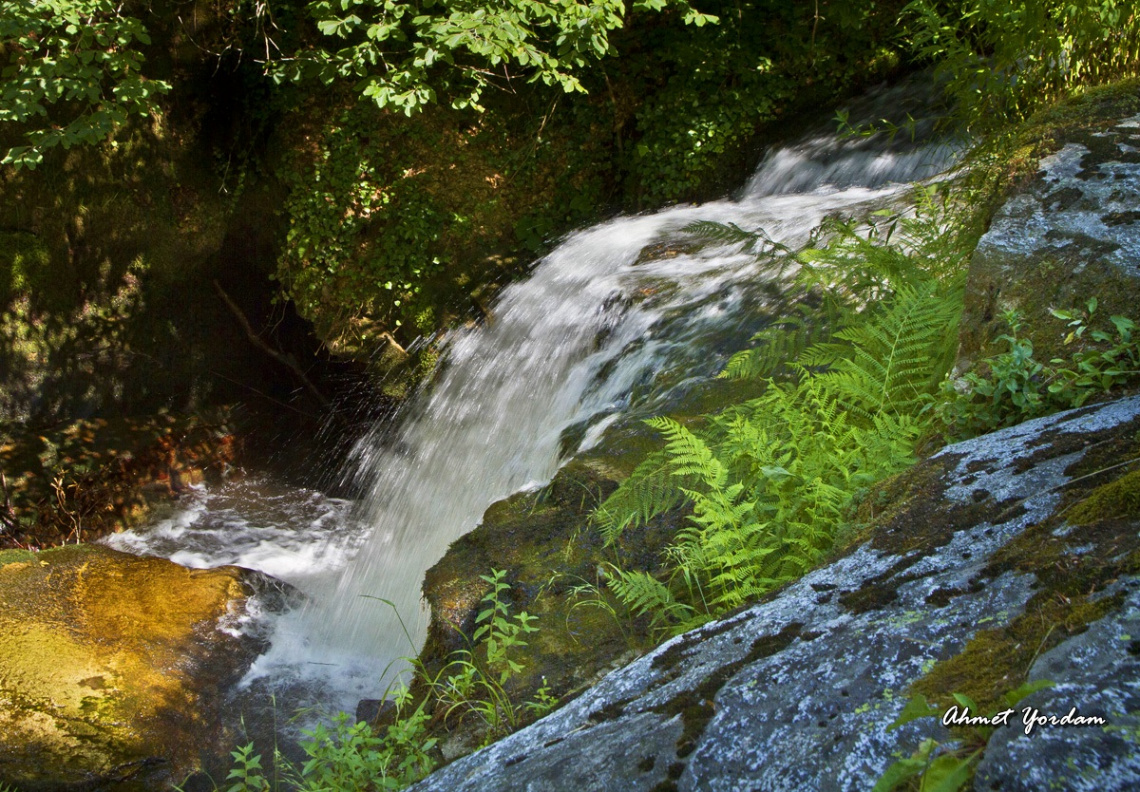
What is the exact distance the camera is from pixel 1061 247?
9.02 ft

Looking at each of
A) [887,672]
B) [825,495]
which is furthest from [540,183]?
[887,672]

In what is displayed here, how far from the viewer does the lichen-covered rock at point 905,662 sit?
3.79 ft

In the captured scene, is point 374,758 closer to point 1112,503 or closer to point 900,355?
A: point 1112,503

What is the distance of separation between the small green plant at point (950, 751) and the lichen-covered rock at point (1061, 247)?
163 cm

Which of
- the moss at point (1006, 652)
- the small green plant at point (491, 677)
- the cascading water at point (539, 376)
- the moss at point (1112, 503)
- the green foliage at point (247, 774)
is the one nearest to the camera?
the moss at point (1006, 652)

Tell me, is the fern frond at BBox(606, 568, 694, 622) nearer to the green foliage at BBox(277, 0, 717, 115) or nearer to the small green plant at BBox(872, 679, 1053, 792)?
the small green plant at BBox(872, 679, 1053, 792)

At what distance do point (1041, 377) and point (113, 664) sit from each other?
15.9 feet

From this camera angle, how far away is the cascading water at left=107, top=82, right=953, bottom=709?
5312 millimetres

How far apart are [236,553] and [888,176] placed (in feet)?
20.9

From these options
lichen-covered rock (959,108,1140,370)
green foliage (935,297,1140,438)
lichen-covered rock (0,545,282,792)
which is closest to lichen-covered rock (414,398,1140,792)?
green foliage (935,297,1140,438)

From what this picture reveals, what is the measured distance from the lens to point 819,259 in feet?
12.2

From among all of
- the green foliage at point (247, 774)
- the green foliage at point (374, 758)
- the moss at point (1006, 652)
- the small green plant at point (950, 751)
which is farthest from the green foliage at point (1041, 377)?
the green foliage at point (247, 774)

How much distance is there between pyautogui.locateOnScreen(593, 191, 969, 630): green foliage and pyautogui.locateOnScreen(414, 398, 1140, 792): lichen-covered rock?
667 millimetres

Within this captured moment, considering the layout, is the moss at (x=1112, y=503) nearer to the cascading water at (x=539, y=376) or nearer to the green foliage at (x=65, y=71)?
the cascading water at (x=539, y=376)
